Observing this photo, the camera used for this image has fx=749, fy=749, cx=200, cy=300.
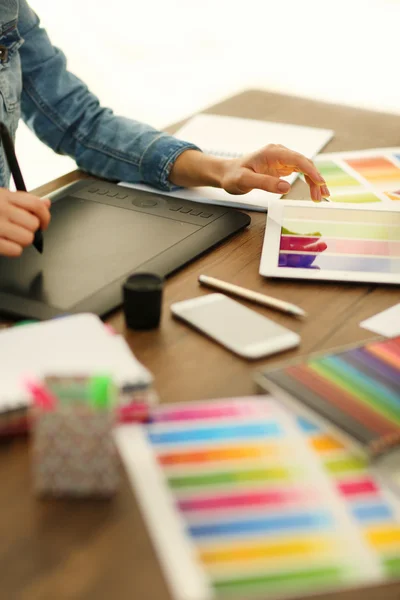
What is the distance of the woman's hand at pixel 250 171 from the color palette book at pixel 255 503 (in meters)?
0.55

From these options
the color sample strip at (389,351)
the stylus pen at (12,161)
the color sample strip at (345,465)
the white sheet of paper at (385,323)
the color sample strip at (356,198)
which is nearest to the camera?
the color sample strip at (345,465)

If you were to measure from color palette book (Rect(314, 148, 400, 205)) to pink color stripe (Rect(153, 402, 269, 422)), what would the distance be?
592 millimetres

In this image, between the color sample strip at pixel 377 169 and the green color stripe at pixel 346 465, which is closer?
the green color stripe at pixel 346 465

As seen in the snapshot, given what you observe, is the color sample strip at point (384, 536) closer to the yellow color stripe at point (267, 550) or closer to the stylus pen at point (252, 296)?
the yellow color stripe at point (267, 550)

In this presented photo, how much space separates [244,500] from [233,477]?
0.03 metres

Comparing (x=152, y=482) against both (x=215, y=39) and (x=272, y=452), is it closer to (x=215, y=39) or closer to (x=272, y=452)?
(x=272, y=452)

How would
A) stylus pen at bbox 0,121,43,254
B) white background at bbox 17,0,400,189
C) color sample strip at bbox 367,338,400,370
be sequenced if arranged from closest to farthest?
color sample strip at bbox 367,338,400,370 < stylus pen at bbox 0,121,43,254 < white background at bbox 17,0,400,189

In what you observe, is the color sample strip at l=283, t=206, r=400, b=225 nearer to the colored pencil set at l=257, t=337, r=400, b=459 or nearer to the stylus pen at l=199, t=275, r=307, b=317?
the stylus pen at l=199, t=275, r=307, b=317

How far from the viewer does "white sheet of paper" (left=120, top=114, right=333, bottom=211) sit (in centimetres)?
131

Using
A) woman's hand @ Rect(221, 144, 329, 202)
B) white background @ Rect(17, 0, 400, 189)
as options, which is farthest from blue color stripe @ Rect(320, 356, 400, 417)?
white background @ Rect(17, 0, 400, 189)

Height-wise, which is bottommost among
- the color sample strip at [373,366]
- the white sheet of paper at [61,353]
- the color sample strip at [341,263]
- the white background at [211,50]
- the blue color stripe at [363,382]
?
the white background at [211,50]

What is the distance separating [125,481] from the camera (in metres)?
0.65

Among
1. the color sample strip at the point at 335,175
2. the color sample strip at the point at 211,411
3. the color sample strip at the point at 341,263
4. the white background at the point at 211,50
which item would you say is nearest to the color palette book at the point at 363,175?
the color sample strip at the point at 335,175

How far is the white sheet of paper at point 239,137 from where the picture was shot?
1307mm
